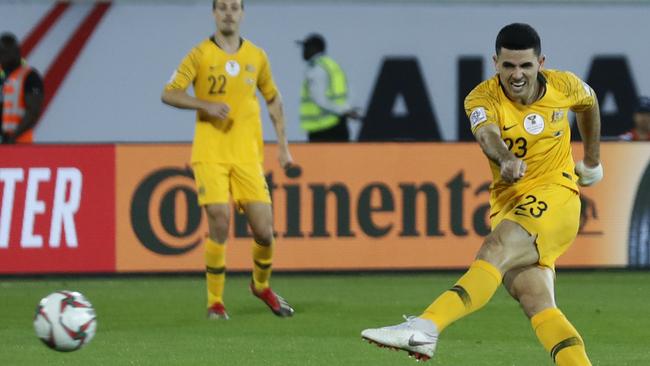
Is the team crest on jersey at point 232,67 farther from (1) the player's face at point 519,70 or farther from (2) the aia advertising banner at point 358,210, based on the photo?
(1) the player's face at point 519,70

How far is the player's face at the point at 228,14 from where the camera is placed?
1051 centimetres

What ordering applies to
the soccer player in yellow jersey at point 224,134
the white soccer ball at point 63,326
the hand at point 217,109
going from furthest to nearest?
the soccer player in yellow jersey at point 224,134 → the hand at point 217,109 → the white soccer ball at point 63,326

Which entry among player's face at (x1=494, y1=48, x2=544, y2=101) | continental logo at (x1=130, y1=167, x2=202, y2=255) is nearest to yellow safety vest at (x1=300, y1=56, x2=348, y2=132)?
continental logo at (x1=130, y1=167, x2=202, y2=255)

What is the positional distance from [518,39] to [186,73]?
388cm

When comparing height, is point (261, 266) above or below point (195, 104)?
below

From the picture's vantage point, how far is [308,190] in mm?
13844

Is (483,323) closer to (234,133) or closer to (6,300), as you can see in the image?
(234,133)

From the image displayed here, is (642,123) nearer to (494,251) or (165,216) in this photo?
(165,216)

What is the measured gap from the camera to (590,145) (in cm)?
774

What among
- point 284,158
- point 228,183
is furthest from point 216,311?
point 284,158

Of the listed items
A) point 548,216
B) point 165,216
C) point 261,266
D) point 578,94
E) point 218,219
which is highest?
point 578,94

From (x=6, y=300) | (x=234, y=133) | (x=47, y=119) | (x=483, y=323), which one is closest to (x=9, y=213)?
(x=6, y=300)

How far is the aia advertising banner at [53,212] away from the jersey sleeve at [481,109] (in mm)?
6766

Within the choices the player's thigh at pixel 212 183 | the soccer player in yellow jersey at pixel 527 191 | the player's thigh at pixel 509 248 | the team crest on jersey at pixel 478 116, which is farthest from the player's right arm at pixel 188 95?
the player's thigh at pixel 509 248
